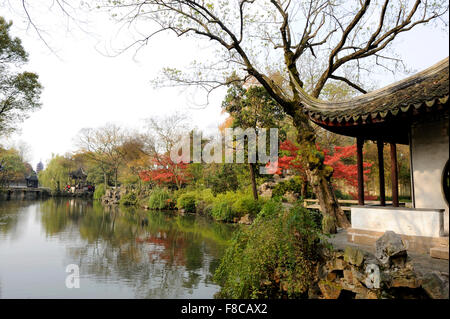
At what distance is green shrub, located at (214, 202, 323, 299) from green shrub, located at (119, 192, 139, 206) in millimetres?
22356

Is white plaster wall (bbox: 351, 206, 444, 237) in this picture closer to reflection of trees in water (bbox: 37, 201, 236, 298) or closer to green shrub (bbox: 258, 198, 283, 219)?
green shrub (bbox: 258, 198, 283, 219)

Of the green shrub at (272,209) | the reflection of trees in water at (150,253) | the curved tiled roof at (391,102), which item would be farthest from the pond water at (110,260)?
the curved tiled roof at (391,102)

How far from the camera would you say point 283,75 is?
54.2 ft

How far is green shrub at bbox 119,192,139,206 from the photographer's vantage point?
2632cm

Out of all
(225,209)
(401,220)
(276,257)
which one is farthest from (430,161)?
(225,209)

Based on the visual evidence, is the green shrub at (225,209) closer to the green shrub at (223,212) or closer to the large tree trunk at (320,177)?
the green shrub at (223,212)

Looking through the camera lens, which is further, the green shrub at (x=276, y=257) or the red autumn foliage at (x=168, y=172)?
the red autumn foliage at (x=168, y=172)

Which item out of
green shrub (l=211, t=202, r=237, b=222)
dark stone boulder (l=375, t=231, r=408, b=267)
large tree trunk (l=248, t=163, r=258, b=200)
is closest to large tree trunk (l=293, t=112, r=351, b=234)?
dark stone boulder (l=375, t=231, r=408, b=267)

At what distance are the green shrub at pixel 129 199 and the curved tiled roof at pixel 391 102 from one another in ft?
74.5

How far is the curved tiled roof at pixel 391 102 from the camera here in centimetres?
425
